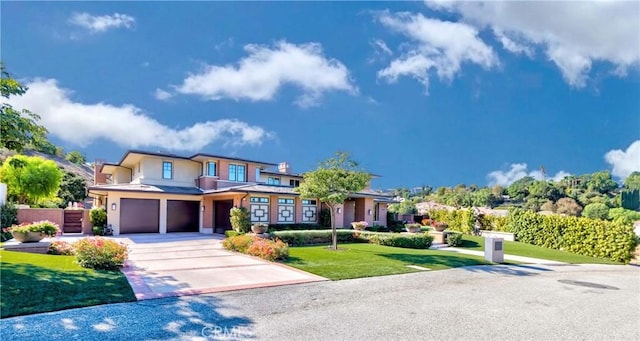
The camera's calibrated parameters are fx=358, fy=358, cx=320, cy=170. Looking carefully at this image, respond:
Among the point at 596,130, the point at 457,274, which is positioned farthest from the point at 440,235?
the point at 596,130

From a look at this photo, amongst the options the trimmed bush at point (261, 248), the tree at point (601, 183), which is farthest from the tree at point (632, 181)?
the trimmed bush at point (261, 248)

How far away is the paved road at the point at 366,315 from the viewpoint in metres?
5.51

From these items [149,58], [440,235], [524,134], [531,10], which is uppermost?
[524,134]

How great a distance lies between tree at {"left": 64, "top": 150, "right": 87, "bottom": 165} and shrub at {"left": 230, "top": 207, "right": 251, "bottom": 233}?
243ft

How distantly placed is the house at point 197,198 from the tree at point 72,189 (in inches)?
883

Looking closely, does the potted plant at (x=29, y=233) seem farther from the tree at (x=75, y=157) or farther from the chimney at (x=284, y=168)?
the tree at (x=75, y=157)

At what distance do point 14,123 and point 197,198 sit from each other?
17002 millimetres

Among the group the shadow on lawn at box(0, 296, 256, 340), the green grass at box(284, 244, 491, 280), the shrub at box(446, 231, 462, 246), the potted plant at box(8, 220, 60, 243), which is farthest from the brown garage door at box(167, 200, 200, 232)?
the shadow on lawn at box(0, 296, 256, 340)

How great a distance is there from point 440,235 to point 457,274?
1204cm

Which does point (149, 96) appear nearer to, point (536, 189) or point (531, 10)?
point (531, 10)

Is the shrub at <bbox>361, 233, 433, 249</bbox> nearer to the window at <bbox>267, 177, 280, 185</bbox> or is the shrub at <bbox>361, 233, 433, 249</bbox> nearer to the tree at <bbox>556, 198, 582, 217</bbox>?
the window at <bbox>267, 177, 280, 185</bbox>

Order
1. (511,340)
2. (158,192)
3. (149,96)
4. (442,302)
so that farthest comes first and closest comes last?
(149,96), (158,192), (442,302), (511,340)

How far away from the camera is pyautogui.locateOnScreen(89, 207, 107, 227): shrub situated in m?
21.8

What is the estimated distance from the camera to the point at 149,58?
24.8 m
